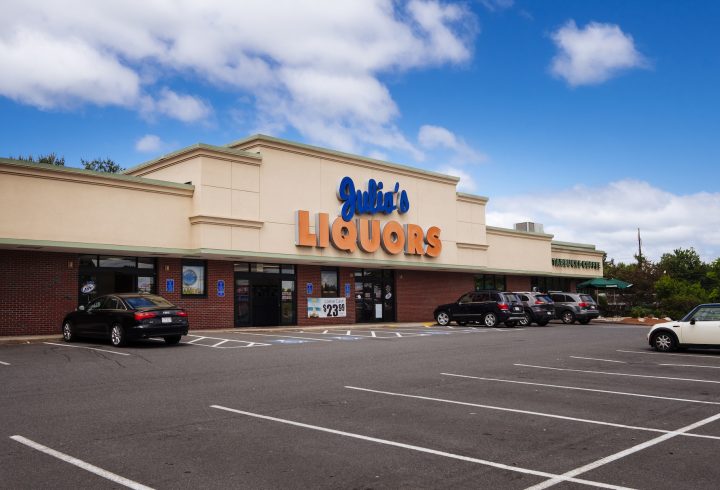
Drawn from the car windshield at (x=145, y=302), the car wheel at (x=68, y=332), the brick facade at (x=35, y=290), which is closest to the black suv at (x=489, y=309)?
the car windshield at (x=145, y=302)

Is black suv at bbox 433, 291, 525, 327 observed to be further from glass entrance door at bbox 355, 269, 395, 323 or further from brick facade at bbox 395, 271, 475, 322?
brick facade at bbox 395, 271, 475, 322

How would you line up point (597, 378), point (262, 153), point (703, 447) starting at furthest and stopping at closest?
point (262, 153)
point (597, 378)
point (703, 447)

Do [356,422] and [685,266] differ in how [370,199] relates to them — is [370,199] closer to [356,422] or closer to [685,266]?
[356,422]

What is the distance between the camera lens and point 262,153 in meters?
28.0

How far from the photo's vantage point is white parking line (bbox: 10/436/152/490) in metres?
5.54

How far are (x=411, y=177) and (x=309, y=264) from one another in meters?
8.18

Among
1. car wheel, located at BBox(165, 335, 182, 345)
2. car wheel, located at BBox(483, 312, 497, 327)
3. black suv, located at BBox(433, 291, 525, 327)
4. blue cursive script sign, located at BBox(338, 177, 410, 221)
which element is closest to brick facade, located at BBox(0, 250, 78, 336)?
car wheel, located at BBox(165, 335, 182, 345)

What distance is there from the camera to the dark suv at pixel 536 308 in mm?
31781

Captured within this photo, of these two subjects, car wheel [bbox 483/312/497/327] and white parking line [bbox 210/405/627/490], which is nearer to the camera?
white parking line [bbox 210/405/627/490]

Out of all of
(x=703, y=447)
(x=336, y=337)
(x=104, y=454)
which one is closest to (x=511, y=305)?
(x=336, y=337)

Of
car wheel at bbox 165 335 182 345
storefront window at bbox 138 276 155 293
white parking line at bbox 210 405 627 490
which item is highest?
storefront window at bbox 138 276 155 293

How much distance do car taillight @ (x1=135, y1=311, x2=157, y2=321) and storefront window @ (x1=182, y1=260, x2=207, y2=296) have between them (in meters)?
8.23

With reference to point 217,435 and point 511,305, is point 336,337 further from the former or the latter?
point 217,435

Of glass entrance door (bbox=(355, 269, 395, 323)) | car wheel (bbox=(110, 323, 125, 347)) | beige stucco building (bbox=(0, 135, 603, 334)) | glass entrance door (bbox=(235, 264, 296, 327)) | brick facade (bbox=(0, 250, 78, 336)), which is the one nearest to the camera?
car wheel (bbox=(110, 323, 125, 347))
